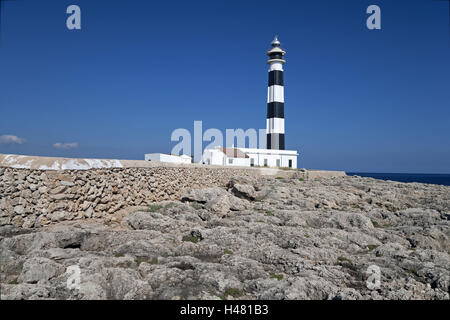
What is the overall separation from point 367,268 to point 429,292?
48.2 inches

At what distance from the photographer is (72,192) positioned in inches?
325

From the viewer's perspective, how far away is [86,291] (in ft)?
15.8

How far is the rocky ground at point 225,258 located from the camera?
17.1ft

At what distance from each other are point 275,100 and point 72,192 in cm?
3409

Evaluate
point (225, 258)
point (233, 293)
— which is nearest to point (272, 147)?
point (225, 258)

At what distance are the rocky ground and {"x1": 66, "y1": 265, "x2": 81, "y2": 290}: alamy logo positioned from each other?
46mm

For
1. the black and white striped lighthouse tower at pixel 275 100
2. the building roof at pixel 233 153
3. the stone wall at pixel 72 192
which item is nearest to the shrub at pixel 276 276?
the stone wall at pixel 72 192

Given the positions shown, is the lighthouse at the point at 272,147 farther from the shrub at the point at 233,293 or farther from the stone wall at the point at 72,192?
the shrub at the point at 233,293

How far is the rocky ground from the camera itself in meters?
5.21

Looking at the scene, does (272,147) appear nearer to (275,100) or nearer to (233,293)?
(275,100)

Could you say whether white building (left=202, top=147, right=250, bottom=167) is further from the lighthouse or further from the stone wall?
the stone wall

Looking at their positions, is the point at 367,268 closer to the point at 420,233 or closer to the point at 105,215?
the point at 420,233
